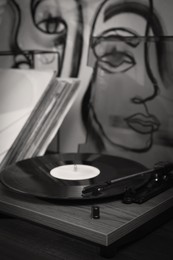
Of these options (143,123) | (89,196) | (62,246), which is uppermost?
(143,123)

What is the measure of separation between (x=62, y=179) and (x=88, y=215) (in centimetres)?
17

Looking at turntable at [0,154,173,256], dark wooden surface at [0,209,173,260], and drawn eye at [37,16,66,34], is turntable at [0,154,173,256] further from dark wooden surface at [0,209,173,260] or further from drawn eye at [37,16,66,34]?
drawn eye at [37,16,66,34]

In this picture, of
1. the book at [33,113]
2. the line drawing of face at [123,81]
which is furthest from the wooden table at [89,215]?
the line drawing of face at [123,81]

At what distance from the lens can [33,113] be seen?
1247 millimetres

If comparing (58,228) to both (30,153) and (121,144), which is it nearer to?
(30,153)

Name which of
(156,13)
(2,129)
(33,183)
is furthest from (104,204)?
(156,13)

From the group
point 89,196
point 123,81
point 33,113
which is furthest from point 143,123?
point 89,196

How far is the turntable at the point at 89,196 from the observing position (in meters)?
0.81

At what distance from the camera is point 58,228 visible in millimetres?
823

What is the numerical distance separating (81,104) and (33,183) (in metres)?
0.55

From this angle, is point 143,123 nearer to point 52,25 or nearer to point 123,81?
point 123,81

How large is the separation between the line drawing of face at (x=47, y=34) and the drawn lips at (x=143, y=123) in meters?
0.30

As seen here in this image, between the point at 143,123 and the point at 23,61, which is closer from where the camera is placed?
the point at 143,123

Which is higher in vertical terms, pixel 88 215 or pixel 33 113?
pixel 33 113
